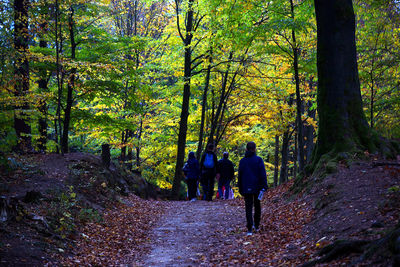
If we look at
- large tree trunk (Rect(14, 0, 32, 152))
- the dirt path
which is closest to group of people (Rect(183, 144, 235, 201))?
the dirt path

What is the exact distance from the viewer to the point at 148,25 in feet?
77.7

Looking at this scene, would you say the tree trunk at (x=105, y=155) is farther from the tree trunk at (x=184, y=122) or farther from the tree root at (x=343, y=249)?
the tree root at (x=343, y=249)

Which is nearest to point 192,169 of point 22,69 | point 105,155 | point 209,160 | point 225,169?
point 209,160

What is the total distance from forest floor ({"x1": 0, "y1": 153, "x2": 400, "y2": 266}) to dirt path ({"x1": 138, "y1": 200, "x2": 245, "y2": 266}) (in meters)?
0.02

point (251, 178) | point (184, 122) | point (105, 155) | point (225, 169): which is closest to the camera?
point (251, 178)

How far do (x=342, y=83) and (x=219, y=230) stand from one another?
16.4ft

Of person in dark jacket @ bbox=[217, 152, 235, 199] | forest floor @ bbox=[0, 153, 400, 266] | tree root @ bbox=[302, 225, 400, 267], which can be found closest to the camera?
tree root @ bbox=[302, 225, 400, 267]

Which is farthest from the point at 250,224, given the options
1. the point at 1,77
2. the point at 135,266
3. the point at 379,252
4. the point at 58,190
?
the point at 1,77

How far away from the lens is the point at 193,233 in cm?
875

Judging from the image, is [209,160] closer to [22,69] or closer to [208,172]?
[208,172]

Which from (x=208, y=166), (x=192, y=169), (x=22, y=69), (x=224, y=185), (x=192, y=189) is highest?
(x=22, y=69)

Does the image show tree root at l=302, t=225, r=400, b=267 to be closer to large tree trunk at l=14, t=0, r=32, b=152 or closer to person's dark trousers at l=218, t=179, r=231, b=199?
large tree trunk at l=14, t=0, r=32, b=152

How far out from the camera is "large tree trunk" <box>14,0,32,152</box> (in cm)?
1027

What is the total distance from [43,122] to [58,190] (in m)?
8.12
